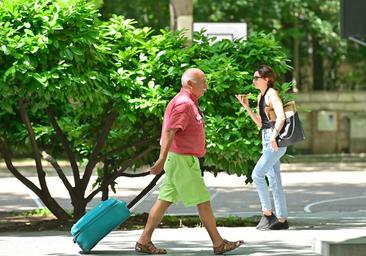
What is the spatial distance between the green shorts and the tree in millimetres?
2303

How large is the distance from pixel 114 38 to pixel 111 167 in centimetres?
201

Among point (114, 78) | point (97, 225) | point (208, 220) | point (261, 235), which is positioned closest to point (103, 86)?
point (114, 78)

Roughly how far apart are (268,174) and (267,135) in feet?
1.82

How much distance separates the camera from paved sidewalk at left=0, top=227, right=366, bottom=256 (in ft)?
33.5

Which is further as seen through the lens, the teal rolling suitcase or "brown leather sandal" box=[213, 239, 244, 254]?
the teal rolling suitcase

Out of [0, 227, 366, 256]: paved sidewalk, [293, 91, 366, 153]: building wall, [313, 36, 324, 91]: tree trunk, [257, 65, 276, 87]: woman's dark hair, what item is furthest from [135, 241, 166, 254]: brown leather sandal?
[313, 36, 324, 91]: tree trunk

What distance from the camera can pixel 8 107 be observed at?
12055mm

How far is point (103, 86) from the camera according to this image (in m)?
12.3

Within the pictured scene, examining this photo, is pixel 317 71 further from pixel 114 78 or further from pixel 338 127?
pixel 114 78

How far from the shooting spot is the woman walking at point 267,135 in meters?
12.1

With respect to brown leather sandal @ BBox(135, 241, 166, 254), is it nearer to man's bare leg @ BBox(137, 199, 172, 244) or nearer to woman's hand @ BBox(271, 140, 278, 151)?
man's bare leg @ BBox(137, 199, 172, 244)

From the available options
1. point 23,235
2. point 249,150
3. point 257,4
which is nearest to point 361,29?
point 249,150

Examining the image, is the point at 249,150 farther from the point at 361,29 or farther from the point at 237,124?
the point at 361,29

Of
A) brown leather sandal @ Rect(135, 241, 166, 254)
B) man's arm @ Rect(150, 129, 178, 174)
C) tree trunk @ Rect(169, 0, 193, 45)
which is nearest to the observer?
man's arm @ Rect(150, 129, 178, 174)
